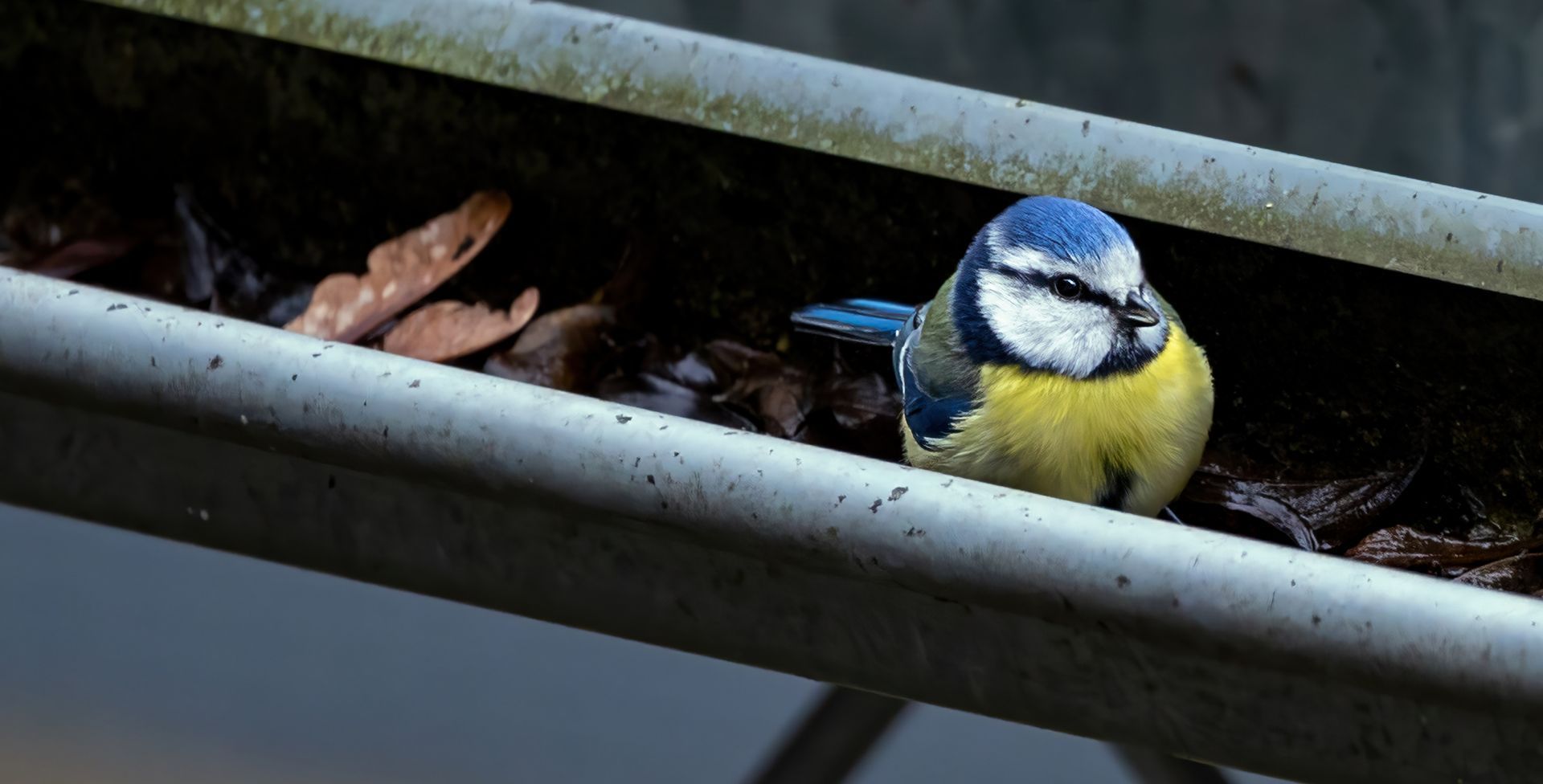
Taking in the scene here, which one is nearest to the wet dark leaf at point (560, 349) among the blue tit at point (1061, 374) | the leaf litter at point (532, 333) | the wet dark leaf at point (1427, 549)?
the leaf litter at point (532, 333)

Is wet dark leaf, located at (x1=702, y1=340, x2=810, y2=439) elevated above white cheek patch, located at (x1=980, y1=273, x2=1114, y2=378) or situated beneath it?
situated beneath

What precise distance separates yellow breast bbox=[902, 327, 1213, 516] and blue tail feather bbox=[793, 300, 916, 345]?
0.63ft

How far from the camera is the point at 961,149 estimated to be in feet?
3.70

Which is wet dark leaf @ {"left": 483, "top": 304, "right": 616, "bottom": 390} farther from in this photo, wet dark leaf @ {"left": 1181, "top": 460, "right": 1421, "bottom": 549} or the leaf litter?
wet dark leaf @ {"left": 1181, "top": 460, "right": 1421, "bottom": 549}

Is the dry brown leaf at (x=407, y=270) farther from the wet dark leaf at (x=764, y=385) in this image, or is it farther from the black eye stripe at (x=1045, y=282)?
the black eye stripe at (x=1045, y=282)

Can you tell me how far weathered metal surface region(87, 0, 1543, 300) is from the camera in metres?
1.00

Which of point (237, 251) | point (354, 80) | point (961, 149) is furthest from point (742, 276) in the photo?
point (237, 251)

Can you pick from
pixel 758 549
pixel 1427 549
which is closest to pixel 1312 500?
pixel 1427 549

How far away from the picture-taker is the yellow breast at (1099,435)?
99 centimetres

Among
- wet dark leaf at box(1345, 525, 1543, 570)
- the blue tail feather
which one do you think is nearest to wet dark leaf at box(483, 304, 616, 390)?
the blue tail feather

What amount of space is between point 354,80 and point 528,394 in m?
0.67

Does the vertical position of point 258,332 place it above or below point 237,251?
above

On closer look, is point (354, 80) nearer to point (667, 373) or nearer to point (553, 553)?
point (667, 373)

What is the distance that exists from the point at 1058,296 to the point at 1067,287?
0.01 m
